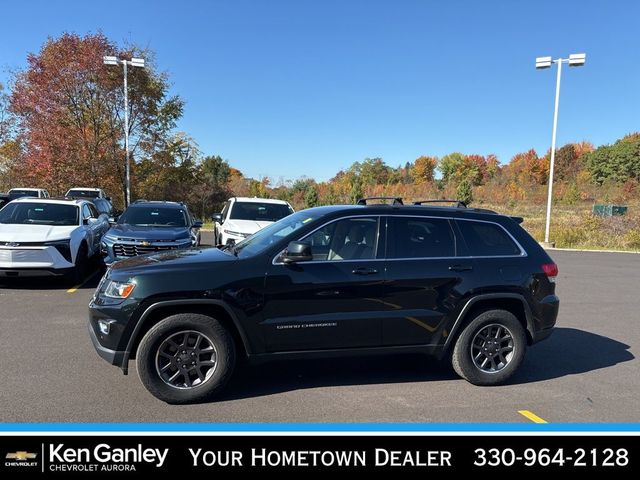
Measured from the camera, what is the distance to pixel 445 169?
347 ft

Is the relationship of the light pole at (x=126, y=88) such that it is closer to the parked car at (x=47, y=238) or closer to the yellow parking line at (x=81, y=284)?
the yellow parking line at (x=81, y=284)

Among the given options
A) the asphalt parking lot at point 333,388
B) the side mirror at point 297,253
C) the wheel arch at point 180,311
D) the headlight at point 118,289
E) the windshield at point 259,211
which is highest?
the windshield at point 259,211

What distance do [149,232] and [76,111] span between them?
21.7m

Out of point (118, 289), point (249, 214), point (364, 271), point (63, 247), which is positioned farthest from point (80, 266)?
point (364, 271)

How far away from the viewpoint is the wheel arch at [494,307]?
465 centimetres

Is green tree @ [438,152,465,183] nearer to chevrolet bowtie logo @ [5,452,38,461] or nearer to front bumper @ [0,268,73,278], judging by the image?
front bumper @ [0,268,73,278]

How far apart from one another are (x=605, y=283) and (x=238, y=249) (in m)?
10.2

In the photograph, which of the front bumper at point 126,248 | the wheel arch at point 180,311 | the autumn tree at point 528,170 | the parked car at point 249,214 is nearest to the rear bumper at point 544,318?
the wheel arch at point 180,311

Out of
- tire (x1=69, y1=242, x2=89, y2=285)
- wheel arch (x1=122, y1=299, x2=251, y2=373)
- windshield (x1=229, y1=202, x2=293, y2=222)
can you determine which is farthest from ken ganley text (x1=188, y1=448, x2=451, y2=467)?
windshield (x1=229, y1=202, x2=293, y2=222)

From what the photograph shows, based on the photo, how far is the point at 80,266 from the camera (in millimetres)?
9336

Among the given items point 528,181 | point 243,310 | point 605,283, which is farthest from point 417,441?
point 528,181

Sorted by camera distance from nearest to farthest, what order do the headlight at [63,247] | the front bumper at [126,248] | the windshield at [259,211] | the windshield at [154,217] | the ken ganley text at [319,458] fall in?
the ken ganley text at [319,458] < the headlight at [63,247] < the front bumper at [126,248] < the windshield at [154,217] < the windshield at [259,211]

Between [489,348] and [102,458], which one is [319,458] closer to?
[102,458]

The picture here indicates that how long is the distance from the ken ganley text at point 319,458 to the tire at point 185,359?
2.63ft
